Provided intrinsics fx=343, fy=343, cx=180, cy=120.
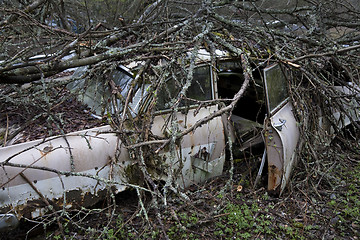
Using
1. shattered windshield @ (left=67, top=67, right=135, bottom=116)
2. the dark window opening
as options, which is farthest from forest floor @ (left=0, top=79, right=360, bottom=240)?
the dark window opening

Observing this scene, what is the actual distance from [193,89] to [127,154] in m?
1.11

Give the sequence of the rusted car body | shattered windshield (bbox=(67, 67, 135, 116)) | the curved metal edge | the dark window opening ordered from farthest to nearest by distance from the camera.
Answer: the dark window opening, shattered windshield (bbox=(67, 67, 135, 116)), the rusted car body, the curved metal edge

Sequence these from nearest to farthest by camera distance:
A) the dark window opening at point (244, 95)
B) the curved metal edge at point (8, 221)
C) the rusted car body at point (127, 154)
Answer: the curved metal edge at point (8, 221) → the rusted car body at point (127, 154) → the dark window opening at point (244, 95)

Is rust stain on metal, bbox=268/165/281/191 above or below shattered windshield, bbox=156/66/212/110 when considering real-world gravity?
below

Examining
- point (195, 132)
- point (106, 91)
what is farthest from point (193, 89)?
point (106, 91)

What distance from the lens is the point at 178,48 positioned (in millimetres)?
3850

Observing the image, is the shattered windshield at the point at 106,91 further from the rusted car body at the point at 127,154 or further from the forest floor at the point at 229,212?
the forest floor at the point at 229,212

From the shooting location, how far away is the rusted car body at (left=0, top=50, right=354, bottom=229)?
10.0 feet

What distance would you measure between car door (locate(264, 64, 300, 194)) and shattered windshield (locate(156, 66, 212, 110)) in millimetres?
690

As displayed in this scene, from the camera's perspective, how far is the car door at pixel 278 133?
3859mm

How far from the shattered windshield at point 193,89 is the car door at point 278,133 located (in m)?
0.69

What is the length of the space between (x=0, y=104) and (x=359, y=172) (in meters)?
4.77

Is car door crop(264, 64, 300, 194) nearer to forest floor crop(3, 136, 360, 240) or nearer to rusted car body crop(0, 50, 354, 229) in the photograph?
rusted car body crop(0, 50, 354, 229)

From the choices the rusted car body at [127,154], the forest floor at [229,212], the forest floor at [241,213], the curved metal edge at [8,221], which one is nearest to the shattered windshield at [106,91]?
the rusted car body at [127,154]
